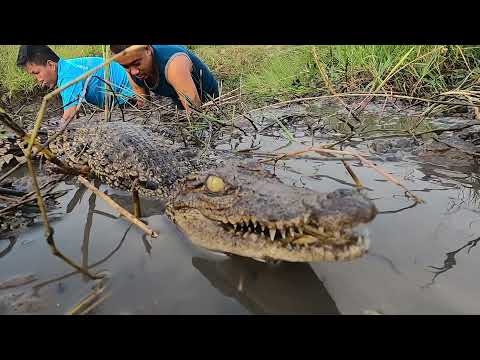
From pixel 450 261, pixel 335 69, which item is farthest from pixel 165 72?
pixel 450 261

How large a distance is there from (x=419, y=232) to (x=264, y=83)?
20.0 feet

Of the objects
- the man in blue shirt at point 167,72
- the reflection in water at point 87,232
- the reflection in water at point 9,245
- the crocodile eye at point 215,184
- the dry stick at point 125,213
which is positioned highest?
the man in blue shirt at point 167,72

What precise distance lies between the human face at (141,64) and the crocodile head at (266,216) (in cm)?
301

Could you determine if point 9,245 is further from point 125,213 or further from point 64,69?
point 64,69

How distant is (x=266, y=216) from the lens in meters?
1.91

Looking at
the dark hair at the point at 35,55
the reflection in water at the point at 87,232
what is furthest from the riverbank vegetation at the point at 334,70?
the dark hair at the point at 35,55

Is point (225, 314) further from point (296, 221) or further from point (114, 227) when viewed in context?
point (114, 227)

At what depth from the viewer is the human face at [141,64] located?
5020 millimetres

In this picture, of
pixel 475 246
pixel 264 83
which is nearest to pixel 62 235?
pixel 475 246

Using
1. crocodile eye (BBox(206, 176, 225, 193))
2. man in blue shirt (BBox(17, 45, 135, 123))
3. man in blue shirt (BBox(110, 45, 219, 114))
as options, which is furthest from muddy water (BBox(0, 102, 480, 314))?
man in blue shirt (BBox(17, 45, 135, 123))

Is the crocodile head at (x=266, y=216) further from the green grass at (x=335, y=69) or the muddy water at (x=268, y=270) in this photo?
the green grass at (x=335, y=69)

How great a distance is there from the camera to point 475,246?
6.80 ft

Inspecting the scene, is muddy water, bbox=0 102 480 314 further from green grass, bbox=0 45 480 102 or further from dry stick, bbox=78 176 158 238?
green grass, bbox=0 45 480 102
